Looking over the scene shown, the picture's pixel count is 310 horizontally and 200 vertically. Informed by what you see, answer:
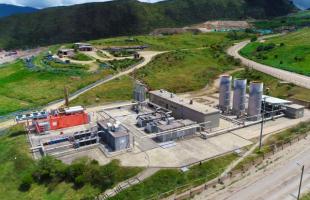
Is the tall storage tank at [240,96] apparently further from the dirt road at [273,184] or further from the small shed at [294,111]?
the dirt road at [273,184]

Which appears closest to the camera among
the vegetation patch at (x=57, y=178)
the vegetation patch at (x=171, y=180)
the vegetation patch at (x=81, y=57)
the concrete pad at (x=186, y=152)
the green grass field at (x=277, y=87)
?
the vegetation patch at (x=171, y=180)

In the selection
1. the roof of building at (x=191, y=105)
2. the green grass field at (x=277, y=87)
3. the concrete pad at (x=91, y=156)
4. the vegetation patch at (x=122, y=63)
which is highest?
the vegetation patch at (x=122, y=63)

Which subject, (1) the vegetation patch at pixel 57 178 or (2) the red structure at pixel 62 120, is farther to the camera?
(2) the red structure at pixel 62 120

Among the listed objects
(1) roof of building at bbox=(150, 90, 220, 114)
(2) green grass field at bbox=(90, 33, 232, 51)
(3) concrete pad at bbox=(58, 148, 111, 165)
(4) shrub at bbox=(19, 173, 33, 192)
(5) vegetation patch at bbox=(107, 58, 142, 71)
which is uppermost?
(2) green grass field at bbox=(90, 33, 232, 51)

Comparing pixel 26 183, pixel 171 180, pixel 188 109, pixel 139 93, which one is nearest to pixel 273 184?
pixel 171 180

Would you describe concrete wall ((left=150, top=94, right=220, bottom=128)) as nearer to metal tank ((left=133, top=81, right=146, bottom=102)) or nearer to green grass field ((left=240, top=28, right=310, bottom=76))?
metal tank ((left=133, top=81, right=146, bottom=102))

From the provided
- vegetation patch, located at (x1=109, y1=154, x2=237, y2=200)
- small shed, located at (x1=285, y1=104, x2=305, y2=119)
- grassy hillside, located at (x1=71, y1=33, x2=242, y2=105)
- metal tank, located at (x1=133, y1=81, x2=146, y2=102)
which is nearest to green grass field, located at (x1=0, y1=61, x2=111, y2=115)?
grassy hillside, located at (x1=71, y1=33, x2=242, y2=105)

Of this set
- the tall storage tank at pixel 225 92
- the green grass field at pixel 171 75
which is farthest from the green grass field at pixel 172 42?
the tall storage tank at pixel 225 92
